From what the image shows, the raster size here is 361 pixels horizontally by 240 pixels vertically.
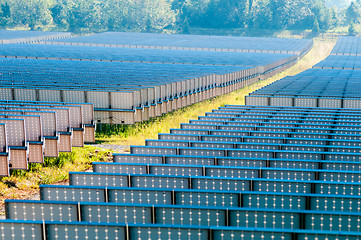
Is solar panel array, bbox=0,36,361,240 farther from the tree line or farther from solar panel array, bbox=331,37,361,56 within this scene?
the tree line

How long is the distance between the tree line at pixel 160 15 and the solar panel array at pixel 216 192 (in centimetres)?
12485

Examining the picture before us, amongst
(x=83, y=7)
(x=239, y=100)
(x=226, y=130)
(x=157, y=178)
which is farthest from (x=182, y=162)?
(x=83, y=7)

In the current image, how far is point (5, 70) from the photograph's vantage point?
3103 centimetres

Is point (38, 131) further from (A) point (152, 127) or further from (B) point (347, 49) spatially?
(B) point (347, 49)

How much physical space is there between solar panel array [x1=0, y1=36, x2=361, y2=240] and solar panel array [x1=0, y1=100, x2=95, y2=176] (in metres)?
2.68

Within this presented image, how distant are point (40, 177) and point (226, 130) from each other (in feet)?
16.8

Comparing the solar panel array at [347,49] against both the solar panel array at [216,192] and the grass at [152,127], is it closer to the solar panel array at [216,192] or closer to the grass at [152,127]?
the grass at [152,127]

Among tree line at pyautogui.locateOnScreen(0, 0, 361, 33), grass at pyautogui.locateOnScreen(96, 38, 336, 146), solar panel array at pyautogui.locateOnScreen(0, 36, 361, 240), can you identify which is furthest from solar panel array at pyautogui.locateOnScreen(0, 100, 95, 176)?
tree line at pyautogui.locateOnScreen(0, 0, 361, 33)

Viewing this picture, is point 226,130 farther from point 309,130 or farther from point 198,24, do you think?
point 198,24

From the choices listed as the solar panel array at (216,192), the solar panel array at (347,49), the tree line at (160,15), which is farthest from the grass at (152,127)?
the tree line at (160,15)

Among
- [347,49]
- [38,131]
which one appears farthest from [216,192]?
[347,49]

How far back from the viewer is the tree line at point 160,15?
5320 inches

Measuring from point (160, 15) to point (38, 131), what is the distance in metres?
127

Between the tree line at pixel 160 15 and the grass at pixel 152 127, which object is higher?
the tree line at pixel 160 15
